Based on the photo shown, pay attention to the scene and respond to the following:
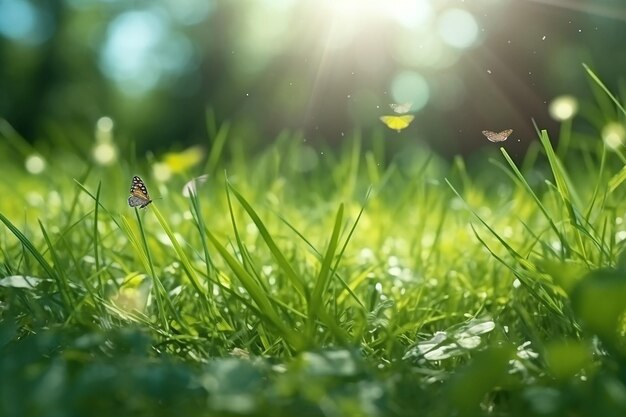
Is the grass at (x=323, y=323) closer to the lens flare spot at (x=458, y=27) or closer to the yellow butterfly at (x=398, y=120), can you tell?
the yellow butterfly at (x=398, y=120)

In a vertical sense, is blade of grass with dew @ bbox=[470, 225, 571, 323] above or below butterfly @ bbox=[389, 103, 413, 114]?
below

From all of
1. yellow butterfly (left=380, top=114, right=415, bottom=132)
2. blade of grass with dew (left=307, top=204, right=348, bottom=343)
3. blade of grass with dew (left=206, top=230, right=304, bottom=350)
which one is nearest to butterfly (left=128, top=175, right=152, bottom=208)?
blade of grass with dew (left=206, top=230, right=304, bottom=350)

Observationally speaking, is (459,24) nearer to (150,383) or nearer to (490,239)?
(490,239)

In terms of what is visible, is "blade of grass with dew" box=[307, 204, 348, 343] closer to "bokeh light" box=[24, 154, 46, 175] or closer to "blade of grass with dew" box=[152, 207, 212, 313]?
"blade of grass with dew" box=[152, 207, 212, 313]

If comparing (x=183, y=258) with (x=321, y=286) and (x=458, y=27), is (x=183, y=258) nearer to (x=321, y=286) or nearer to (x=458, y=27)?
(x=321, y=286)

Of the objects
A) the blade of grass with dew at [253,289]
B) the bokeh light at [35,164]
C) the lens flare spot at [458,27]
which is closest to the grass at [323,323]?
the blade of grass with dew at [253,289]

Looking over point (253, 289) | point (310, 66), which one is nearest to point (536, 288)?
point (253, 289)

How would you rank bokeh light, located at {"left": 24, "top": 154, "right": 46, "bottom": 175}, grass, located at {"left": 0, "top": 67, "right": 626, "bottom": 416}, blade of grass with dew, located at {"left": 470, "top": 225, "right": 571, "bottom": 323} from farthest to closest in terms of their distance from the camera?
bokeh light, located at {"left": 24, "top": 154, "right": 46, "bottom": 175} < blade of grass with dew, located at {"left": 470, "top": 225, "right": 571, "bottom": 323} < grass, located at {"left": 0, "top": 67, "right": 626, "bottom": 416}
